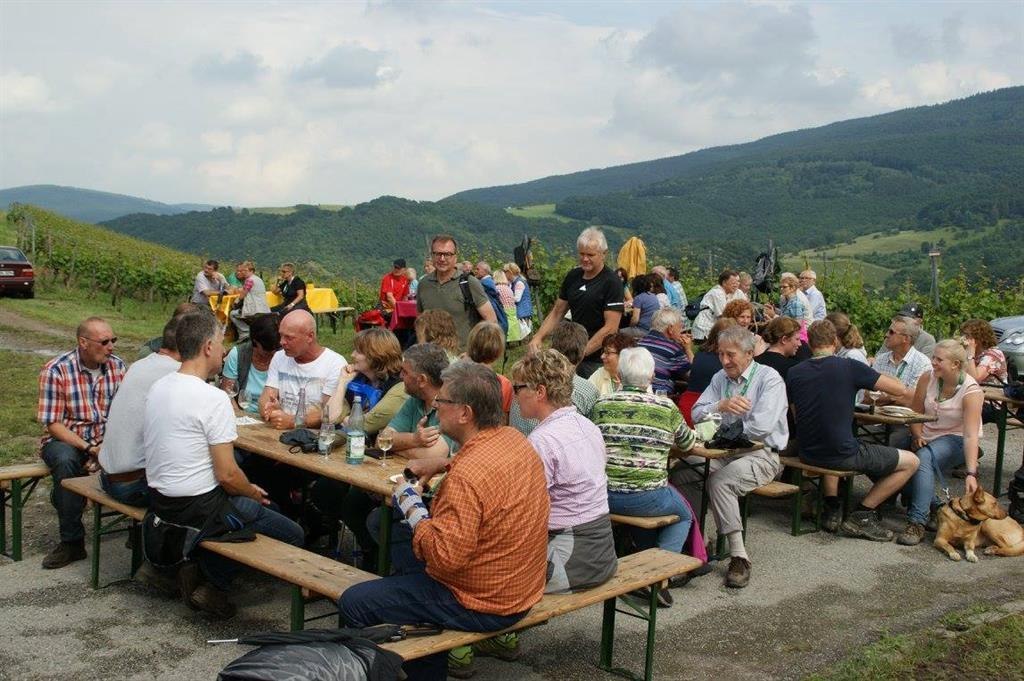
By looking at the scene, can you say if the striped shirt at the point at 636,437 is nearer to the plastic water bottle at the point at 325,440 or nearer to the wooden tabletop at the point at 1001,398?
the plastic water bottle at the point at 325,440

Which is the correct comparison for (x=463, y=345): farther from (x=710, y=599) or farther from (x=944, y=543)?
(x=944, y=543)

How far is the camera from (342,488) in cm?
535

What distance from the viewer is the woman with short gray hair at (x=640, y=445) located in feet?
15.7

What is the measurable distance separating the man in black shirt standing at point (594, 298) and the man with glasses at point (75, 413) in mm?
2696

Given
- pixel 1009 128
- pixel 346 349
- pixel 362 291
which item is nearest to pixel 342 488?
pixel 346 349

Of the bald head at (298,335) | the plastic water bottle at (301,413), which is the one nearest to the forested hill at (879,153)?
the bald head at (298,335)

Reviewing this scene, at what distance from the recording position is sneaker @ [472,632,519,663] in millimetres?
4262

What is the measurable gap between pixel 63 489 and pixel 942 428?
512 centimetres

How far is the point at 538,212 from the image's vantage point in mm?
92062

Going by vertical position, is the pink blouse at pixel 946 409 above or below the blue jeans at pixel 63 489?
above

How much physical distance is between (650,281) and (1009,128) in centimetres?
12061

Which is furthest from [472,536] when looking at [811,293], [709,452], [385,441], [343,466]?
[811,293]

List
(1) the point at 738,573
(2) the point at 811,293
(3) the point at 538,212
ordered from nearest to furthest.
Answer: (1) the point at 738,573, (2) the point at 811,293, (3) the point at 538,212

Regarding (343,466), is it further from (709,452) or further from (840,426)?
(840,426)
